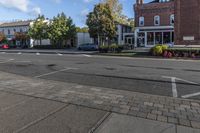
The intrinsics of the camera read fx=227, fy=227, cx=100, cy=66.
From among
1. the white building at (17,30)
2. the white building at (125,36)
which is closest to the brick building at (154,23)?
the white building at (125,36)

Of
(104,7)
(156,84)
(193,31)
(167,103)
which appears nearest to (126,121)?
(167,103)

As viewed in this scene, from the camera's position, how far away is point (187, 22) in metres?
29.3

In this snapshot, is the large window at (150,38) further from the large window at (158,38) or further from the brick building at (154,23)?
the large window at (158,38)

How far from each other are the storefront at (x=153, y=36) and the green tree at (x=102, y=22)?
18.4ft

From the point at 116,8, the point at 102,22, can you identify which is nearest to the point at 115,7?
the point at 116,8

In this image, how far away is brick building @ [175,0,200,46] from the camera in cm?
2880

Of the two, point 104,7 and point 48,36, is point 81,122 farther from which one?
point 48,36

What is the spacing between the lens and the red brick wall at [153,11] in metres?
42.7

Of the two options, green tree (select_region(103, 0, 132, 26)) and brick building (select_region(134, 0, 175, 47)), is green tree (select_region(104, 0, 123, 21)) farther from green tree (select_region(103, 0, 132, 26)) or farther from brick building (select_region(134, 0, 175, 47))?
brick building (select_region(134, 0, 175, 47))

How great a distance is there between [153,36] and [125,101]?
A: 39662 millimetres

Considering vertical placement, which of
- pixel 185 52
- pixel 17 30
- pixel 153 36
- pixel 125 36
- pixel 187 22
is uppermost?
pixel 17 30

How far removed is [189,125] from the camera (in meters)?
4.55

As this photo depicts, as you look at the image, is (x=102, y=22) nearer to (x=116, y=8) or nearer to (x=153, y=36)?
(x=116, y=8)

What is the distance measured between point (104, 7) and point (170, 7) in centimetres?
1234
